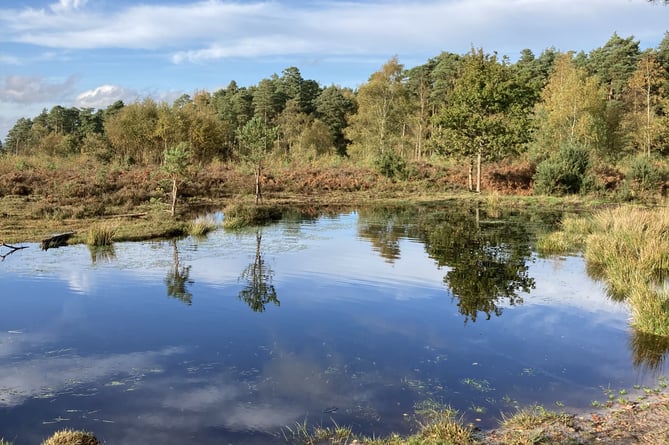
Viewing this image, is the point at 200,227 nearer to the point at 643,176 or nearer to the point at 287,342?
the point at 287,342

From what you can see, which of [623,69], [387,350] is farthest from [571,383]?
[623,69]

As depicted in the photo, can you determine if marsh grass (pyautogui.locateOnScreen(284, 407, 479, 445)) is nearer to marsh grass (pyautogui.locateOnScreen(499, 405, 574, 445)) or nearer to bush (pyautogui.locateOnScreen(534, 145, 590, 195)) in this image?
marsh grass (pyautogui.locateOnScreen(499, 405, 574, 445))

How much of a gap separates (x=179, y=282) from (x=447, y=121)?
2900 centimetres

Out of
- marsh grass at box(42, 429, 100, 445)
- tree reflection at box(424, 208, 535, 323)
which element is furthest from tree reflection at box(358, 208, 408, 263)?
marsh grass at box(42, 429, 100, 445)

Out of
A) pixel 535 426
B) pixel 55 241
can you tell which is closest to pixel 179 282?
pixel 55 241

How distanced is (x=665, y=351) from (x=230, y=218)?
1985 cm

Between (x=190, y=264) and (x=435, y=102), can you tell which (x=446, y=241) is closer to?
(x=190, y=264)

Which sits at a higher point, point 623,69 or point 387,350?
point 623,69

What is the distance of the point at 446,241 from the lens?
21.3 metres

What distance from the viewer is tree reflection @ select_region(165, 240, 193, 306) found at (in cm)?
1298

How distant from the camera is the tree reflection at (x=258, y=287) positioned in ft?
41.3

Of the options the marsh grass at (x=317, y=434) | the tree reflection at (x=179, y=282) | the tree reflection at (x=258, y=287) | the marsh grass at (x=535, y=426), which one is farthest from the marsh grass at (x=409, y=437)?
the tree reflection at (x=179, y=282)

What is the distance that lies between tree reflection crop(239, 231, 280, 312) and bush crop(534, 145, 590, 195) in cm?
2586

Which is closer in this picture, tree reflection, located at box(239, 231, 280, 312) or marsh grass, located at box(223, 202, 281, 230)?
tree reflection, located at box(239, 231, 280, 312)
